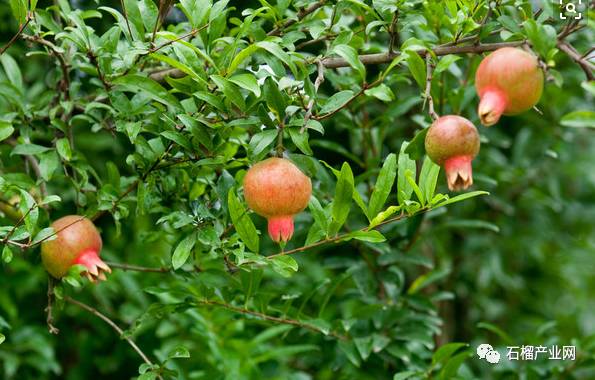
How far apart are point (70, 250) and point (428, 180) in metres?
0.59

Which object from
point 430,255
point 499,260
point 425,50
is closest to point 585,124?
point 425,50

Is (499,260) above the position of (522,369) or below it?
below

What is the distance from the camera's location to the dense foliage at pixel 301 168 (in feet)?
3.94

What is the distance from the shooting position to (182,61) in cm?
117

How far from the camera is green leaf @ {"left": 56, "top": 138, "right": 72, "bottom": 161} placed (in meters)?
1.36

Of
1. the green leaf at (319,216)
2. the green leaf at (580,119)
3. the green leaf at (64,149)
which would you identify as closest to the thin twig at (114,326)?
the green leaf at (64,149)

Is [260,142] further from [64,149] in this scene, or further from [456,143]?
[64,149]

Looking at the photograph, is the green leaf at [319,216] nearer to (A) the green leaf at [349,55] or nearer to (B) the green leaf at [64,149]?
(A) the green leaf at [349,55]

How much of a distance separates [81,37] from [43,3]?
728mm

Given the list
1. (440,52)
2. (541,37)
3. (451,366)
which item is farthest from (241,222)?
(451,366)

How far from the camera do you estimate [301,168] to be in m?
1.20

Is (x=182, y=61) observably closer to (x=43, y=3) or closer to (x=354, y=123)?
(x=354, y=123)

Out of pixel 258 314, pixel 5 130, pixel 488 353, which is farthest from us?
pixel 488 353

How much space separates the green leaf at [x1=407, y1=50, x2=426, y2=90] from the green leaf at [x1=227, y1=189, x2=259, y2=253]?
1.07 feet
